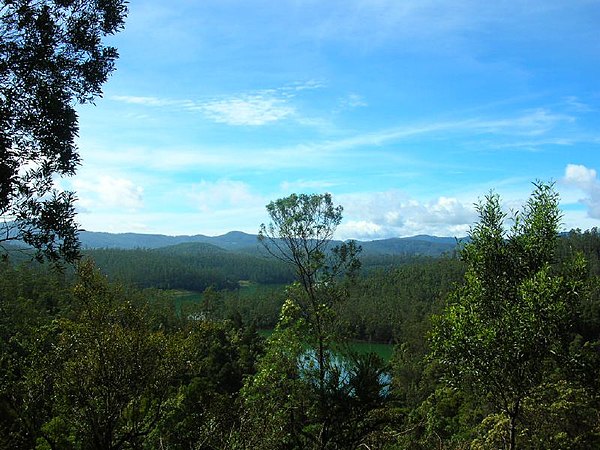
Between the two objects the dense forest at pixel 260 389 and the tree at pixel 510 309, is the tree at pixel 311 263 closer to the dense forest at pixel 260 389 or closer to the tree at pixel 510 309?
the dense forest at pixel 260 389

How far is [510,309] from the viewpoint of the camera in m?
6.83

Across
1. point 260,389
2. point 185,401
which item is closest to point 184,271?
point 185,401

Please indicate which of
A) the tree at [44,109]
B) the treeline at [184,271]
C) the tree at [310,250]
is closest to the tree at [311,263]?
the tree at [310,250]

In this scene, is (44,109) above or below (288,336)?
above

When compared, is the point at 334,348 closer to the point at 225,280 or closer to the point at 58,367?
the point at 58,367

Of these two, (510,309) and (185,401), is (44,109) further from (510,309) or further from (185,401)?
(185,401)

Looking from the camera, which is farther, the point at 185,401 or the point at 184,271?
the point at 184,271

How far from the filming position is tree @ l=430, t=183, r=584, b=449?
647 cm

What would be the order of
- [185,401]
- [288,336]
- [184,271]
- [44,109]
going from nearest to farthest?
[44,109] < [288,336] < [185,401] < [184,271]

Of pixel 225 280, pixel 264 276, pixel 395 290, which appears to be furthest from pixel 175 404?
pixel 264 276

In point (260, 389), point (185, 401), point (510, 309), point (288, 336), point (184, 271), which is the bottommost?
point (184, 271)

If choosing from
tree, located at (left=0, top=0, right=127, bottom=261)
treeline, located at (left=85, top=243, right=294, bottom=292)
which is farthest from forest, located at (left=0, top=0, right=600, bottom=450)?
treeline, located at (left=85, top=243, right=294, bottom=292)

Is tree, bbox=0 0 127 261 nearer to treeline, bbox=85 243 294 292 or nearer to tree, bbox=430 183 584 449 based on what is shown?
tree, bbox=430 183 584 449

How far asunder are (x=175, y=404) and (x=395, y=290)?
68063mm
